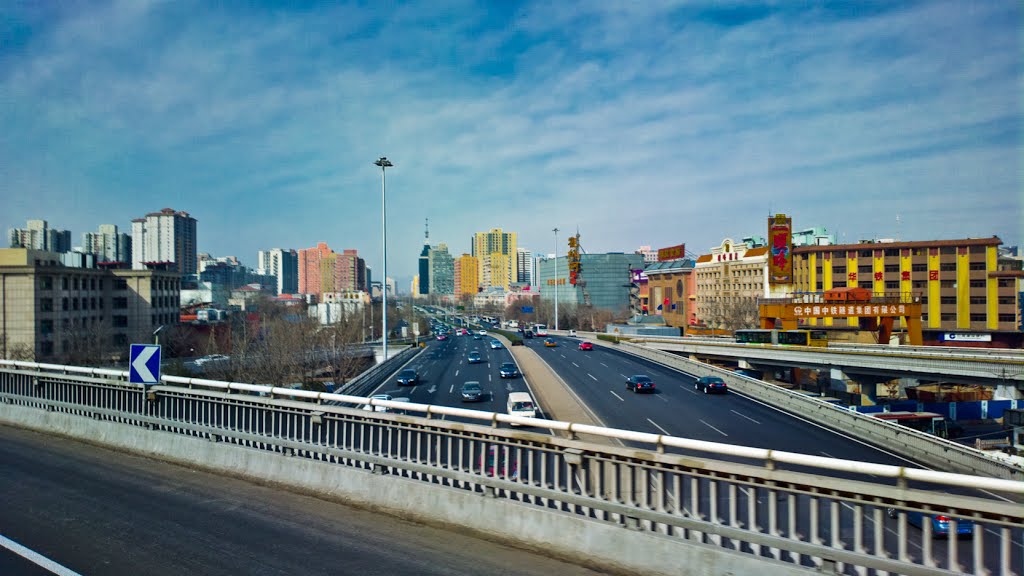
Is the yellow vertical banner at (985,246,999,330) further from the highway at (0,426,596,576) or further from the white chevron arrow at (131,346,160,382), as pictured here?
the white chevron arrow at (131,346,160,382)

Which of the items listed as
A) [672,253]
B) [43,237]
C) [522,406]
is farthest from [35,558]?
[43,237]

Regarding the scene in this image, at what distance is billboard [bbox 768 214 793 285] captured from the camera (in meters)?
83.2

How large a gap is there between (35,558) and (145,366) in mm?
5362

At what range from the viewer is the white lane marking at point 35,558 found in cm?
569

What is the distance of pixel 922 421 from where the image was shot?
1304 inches

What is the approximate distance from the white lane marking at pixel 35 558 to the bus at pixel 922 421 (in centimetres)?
3548

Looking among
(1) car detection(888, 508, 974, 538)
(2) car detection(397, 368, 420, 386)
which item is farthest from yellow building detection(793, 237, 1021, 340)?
(1) car detection(888, 508, 974, 538)

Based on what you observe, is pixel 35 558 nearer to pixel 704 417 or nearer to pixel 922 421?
pixel 704 417

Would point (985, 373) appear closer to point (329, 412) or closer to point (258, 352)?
point (329, 412)

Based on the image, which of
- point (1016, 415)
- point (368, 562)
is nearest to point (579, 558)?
point (368, 562)

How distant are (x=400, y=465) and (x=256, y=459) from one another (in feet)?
9.27

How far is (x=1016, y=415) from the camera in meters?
33.4

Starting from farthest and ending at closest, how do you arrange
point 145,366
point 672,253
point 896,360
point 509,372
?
point 672,253, point 509,372, point 896,360, point 145,366

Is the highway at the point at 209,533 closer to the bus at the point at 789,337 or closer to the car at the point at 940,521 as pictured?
the car at the point at 940,521
